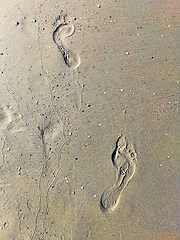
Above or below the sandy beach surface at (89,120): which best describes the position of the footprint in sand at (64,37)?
above

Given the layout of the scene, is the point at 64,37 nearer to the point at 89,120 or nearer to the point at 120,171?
the point at 89,120

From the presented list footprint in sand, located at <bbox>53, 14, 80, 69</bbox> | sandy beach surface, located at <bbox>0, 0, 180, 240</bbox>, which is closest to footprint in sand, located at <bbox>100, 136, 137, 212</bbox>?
sandy beach surface, located at <bbox>0, 0, 180, 240</bbox>

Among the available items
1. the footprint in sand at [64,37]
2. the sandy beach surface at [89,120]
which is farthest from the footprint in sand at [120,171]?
the footprint in sand at [64,37]

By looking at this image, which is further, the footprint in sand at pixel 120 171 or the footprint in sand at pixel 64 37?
the footprint in sand at pixel 64 37

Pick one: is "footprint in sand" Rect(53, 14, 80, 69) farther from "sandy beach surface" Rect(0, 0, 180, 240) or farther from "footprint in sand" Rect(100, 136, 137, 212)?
"footprint in sand" Rect(100, 136, 137, 212)

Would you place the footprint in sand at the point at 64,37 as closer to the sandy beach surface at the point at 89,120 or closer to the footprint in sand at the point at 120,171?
the sandy beach surface at the point at 89,120

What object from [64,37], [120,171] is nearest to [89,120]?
[120,171]

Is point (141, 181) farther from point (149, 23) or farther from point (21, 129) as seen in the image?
point (149, 23)
